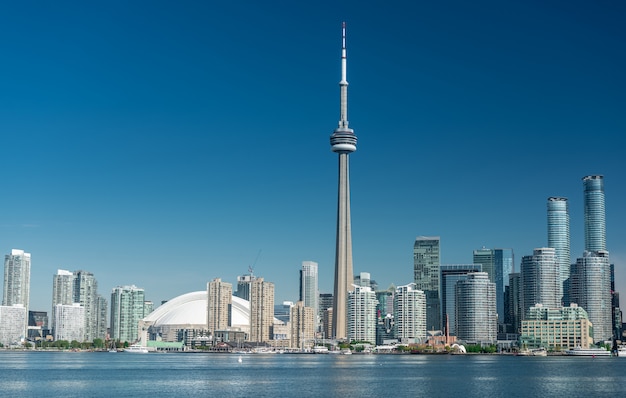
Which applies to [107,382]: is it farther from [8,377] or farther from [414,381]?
[414,381]

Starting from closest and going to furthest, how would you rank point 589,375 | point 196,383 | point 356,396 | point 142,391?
point 356,396
point 142,391
point 196,383
point 589,375

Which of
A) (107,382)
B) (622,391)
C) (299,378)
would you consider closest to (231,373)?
(299,378)

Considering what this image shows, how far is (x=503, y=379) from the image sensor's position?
13350 centimetres

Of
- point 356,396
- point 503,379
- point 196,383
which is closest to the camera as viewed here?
point 356,396

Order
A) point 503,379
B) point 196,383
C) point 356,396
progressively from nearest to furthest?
1. point 356,396
2. point 196,383
3. point 503,379

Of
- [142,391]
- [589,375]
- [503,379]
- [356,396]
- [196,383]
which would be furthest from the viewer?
[589,375]

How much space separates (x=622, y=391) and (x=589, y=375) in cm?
3782

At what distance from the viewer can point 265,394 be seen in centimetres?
10275

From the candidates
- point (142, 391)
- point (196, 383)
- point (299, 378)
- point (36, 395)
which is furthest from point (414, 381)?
point (36, 395)

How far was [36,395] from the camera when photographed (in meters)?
101

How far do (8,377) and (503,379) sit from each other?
224 ft

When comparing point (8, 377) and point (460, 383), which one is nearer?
point (460, 383)

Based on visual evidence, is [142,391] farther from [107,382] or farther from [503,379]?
[503,379]

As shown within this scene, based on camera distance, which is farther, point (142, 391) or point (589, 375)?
point (589, 375)
